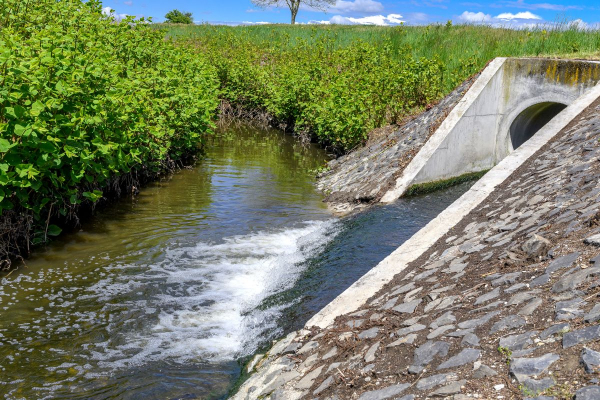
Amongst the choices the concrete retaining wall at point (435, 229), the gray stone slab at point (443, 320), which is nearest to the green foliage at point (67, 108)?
the concrete retaining wall at point (435, 229)

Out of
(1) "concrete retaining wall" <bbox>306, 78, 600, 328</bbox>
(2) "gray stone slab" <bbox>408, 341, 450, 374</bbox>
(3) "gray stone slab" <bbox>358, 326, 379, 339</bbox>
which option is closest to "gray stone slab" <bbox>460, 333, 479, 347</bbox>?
(2) "gray stone slab" <bbox>408, 341, 450, 374</bbox>

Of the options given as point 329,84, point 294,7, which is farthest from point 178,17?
point 329,84

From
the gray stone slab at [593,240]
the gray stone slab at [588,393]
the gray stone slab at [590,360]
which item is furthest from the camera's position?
the gray stone slab at [593,240]

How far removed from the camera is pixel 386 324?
4672mm

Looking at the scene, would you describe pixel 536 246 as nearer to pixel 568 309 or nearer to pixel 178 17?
pixel 568 309

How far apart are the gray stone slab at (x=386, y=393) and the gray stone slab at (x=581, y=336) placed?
3.26ft

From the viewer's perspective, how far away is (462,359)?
364 centimetres

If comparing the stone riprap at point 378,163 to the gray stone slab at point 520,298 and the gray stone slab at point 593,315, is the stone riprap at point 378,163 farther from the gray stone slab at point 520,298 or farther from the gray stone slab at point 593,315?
the gray stone slab at point 593,315

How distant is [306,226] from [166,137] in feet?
12.9

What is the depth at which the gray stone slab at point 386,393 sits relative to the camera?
3576 millimetres

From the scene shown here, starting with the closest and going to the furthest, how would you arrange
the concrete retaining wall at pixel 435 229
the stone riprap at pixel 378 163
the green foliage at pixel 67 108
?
1. the concrete retaining wall at pixel 435 229
2. the green foliage at pixel 67 108
3. the stone riprap at pixel 378 163

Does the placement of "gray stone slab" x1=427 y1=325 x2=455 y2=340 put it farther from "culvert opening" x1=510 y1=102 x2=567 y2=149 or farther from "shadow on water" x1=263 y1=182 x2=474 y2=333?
"culvert opening" x1=510 y1=102 x2=567 y2=149

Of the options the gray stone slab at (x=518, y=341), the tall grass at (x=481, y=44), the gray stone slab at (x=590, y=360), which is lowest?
the gray stone slab at (x=518, y=341)

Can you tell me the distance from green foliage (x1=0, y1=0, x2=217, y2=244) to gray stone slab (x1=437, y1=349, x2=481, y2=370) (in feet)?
16.9
